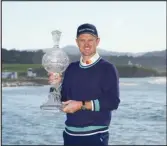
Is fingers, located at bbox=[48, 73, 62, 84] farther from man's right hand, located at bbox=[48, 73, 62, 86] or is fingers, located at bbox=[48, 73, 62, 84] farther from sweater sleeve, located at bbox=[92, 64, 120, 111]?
sweater sleeve, located at bbox=[92, 64, 120, 111]

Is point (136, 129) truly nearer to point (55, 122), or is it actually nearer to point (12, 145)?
point (55, 122)

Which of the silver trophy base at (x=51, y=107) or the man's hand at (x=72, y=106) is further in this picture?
the silver trophy base at (x=51, y=107)

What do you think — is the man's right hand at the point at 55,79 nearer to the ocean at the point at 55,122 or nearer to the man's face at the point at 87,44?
the man's face at the point at 87,44

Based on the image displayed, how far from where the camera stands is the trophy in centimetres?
160

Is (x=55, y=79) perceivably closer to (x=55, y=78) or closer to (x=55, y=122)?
(x=55, y=78)

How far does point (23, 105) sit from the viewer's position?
27.1 metres

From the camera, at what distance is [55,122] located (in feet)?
70.9

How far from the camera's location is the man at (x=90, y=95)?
1435 millimetres

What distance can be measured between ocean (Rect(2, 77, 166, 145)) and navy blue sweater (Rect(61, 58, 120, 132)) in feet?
35.1

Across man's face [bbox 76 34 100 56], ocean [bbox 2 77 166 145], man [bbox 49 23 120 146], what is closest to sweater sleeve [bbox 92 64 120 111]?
man [bbox 49 23 120 146]

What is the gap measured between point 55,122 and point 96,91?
20.4m

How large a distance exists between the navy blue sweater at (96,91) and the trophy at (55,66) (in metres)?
0.11

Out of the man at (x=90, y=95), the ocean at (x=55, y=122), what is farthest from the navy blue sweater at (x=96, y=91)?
the ocean at (x=55, y=122)

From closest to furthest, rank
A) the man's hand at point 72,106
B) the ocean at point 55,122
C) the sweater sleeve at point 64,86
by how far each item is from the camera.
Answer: the man's hand at point 72,106, the sweater sleeve at point 64,86, the ocean at point 55,122
